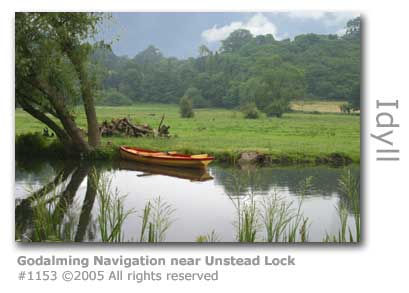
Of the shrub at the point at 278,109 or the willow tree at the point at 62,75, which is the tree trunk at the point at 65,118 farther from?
the shrub at the point at 278,109

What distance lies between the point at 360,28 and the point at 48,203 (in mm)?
3163

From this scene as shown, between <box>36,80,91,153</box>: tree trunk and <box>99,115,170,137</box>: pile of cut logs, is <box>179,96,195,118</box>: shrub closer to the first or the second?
<box>99,115,170,137</box>: pile of cut logs

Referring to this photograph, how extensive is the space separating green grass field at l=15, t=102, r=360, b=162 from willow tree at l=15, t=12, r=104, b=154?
123mm

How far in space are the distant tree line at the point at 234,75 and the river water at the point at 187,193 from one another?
64 cm

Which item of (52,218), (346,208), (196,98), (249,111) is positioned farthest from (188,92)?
(346,208)

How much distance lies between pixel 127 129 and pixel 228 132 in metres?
0.94

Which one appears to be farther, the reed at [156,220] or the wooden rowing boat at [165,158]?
the wooden rowing boat at [165,158]

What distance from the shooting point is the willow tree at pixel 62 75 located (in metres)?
6.72

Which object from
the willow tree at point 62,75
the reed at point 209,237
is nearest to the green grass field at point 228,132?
the willow tree at point 62,75

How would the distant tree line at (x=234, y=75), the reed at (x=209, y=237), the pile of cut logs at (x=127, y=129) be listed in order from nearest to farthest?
1. the reed at (x=209, y=237)
2. the distant tree line at (x=234, y=75)
3. the pile of cut logs at (x=127, y=129)

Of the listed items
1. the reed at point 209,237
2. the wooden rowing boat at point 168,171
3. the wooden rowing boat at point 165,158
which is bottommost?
the reed at point 209,237
